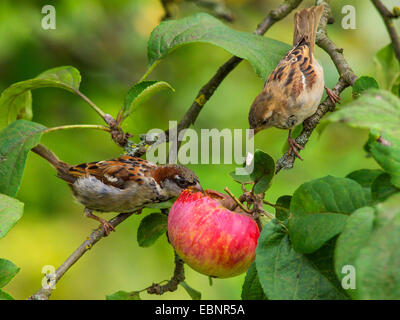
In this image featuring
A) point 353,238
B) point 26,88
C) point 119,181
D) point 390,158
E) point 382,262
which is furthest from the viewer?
point 119,181

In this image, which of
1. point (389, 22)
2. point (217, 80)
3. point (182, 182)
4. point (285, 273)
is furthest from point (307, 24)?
point (285, 273)

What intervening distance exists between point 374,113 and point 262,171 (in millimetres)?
823

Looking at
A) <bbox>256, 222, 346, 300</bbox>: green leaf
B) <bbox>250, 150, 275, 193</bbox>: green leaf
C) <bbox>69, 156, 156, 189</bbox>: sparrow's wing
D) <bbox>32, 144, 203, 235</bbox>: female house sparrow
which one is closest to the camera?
<bbox>256, 222, 346, 300</bbox>: green leaf

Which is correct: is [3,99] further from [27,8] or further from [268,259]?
[268,259]

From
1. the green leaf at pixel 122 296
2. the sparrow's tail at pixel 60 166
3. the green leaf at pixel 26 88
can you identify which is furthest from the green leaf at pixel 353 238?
the sparrow's tail at pixel 60 166

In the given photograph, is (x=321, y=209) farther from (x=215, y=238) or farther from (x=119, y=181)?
(x=119, y=181)

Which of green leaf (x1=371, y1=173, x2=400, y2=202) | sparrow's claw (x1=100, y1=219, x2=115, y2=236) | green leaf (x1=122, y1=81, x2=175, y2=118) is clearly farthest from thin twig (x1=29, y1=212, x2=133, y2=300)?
green leaf (x1=371, y1=173, x2=400, y2=202)

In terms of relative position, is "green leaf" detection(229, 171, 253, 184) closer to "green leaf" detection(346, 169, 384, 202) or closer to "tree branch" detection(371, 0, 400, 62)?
"green leaf" detection(346, 169, 384, 202)

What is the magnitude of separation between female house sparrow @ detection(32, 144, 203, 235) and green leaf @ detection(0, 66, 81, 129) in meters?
0.43

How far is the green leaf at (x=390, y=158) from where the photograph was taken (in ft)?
5.21

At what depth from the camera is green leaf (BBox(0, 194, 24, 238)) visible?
6.68 feet

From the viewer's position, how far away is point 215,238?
2.16 meters

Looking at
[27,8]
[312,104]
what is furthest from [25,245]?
[312,104]
